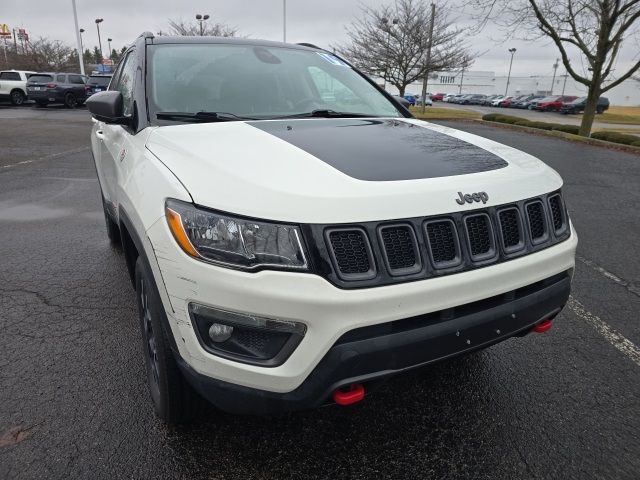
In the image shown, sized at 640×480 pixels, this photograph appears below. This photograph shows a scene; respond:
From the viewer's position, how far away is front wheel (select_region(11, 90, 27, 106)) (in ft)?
87.3

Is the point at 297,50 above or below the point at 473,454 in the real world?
above

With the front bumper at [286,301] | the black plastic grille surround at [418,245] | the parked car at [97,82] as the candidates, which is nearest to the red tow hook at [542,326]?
the black plastic grille surround at [418,245]

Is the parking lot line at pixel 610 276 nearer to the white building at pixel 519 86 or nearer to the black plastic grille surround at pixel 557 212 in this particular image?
the black plastic grille surround at pixel 557 212

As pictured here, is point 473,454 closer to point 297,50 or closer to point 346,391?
point 346,391

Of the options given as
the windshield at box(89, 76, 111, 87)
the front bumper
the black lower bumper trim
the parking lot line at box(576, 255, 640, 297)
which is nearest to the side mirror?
the front bumper

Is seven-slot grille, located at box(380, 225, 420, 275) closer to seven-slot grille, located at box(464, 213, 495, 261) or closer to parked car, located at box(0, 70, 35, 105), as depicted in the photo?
seven-slot grille, located at box(464, 213, 495, 261)

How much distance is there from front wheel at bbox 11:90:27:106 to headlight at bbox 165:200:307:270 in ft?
101

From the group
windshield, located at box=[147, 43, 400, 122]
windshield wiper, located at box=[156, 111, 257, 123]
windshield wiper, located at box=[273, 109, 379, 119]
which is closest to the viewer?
windshield wiper, located at box=[156, 111, 257, 123]

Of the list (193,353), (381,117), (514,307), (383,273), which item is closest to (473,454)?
(514,307)

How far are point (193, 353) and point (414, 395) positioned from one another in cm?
134

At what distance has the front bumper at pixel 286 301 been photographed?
5.19 ft

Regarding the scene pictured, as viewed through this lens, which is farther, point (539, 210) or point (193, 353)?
point (539, 210)

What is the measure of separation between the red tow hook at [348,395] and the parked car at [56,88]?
1130 inches

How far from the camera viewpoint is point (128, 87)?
125 inches
